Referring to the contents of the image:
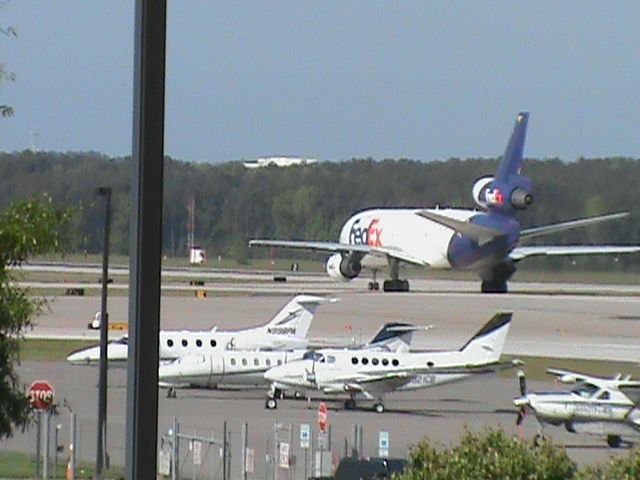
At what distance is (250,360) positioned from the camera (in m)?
2.73

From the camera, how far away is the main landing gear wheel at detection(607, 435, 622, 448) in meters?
1.72

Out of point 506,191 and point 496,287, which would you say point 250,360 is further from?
point 506,191

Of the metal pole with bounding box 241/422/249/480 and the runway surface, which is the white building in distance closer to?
the runway surface

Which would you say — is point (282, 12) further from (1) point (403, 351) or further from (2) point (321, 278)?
(1) point (403, 351)

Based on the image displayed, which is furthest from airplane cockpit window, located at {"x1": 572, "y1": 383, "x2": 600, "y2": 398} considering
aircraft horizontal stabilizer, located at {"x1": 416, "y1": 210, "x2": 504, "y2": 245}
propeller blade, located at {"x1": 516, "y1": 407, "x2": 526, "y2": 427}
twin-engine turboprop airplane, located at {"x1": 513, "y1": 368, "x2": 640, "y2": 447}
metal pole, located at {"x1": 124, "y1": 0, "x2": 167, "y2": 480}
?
metal pole, located at {"x1": 124, "y1": 0, "x2": 167, "y2": 480}

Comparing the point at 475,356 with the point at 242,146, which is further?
the point at 475,356

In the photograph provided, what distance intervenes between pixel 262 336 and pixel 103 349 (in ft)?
4.03

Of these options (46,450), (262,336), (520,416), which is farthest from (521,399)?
(46,450)

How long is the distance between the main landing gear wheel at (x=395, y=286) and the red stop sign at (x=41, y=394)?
0.78m

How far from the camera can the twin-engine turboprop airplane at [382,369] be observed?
2.43 m

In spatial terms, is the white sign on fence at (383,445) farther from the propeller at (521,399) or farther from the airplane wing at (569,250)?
the airplane wing at (569,250)

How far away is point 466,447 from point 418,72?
55cm

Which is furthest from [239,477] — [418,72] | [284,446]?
[418,72]

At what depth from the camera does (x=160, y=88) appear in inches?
49.3
